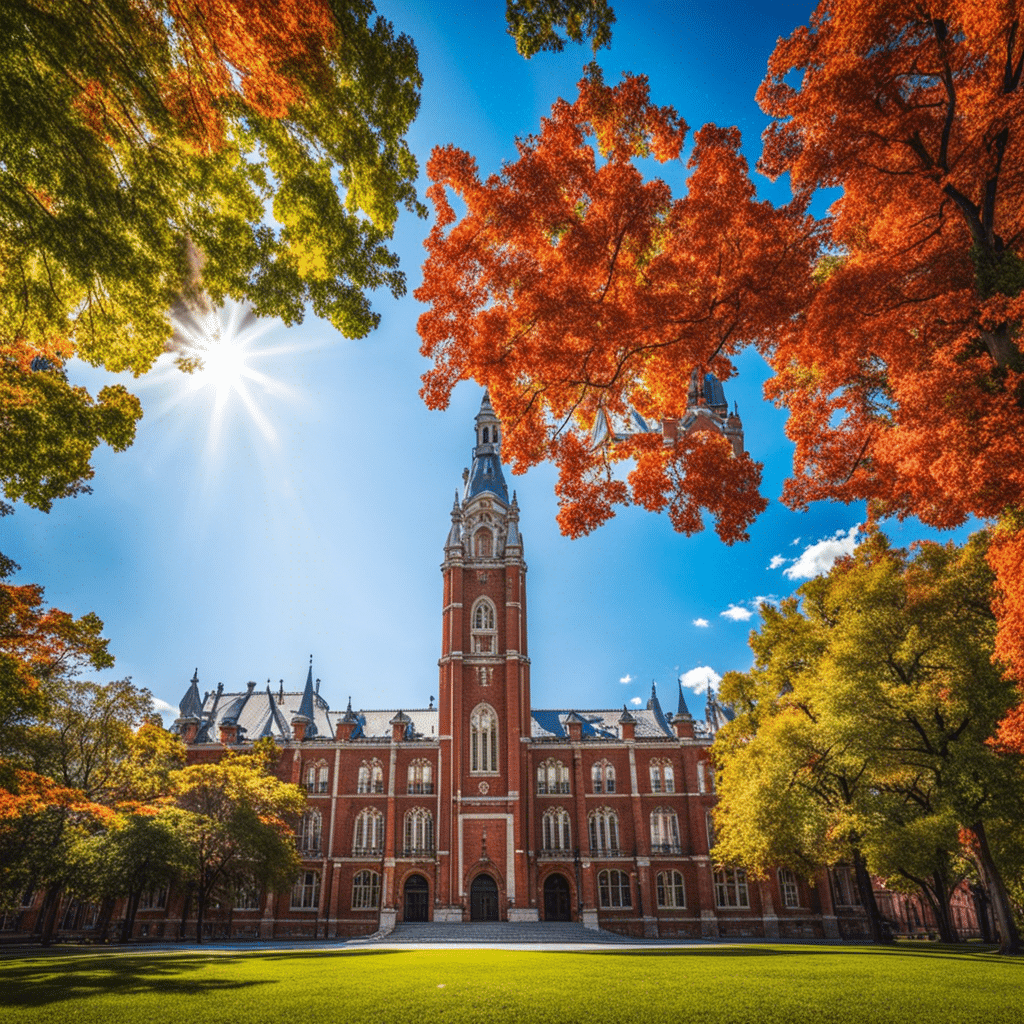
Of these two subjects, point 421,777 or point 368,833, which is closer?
point 368,833

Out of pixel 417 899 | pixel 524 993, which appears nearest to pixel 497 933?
pixel 417 899

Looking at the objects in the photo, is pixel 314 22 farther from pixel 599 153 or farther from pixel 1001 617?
pixel 1001 617

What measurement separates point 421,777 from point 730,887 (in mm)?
18427

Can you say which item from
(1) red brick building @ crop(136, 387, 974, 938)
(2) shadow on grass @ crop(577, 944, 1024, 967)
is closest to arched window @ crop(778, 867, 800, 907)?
(1) red brick building @ crop(136, 387, 974, 938)

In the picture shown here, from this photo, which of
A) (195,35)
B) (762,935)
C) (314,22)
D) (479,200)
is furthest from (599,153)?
(762,935)

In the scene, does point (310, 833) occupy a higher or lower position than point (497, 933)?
higher

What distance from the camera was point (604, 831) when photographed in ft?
125

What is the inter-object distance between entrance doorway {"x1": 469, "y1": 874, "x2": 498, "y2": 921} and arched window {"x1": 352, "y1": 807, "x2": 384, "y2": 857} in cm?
623

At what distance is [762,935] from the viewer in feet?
114

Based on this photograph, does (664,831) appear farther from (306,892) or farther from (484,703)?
(306,892)

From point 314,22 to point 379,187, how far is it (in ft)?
4.84

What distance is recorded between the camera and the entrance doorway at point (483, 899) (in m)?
34.1

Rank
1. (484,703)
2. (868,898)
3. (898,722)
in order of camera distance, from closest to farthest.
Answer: (898,722), (868,898), (484,703)

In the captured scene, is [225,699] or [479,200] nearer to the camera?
[479,200]
